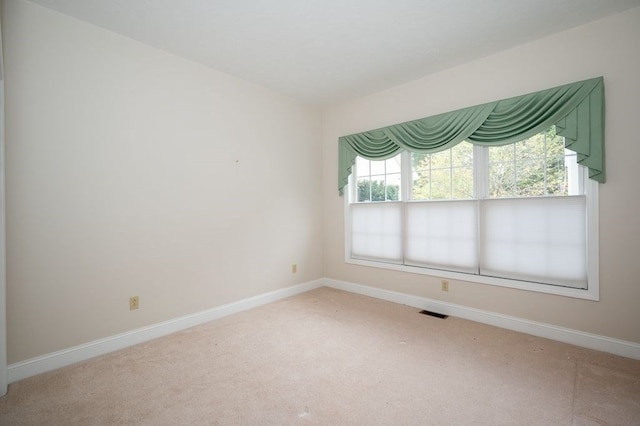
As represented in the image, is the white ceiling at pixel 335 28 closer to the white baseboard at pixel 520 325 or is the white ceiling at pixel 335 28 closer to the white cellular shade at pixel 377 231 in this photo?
the white cellular shade at pixel 377 231

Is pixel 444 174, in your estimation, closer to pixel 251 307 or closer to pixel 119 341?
pixel 251 307

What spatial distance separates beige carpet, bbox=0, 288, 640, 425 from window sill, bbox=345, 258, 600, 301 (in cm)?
43

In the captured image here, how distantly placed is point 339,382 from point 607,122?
2922 millimetres

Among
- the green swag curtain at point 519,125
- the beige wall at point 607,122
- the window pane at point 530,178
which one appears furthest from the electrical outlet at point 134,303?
the window pane at point 530,178

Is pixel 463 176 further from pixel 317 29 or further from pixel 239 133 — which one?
pixel 239 133

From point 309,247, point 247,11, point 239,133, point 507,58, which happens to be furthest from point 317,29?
point 309,247

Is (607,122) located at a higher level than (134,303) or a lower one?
higher

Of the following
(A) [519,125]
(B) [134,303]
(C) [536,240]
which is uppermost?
(A) [519,125]

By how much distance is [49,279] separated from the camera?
2123 mm

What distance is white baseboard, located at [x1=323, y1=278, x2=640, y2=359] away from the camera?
7.41 ft

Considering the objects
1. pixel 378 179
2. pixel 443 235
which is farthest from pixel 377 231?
pixel 443 235

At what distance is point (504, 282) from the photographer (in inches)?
110

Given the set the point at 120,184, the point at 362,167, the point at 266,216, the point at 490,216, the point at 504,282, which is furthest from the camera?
the point at 362,167

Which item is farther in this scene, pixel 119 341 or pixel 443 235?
pixel 443 235
